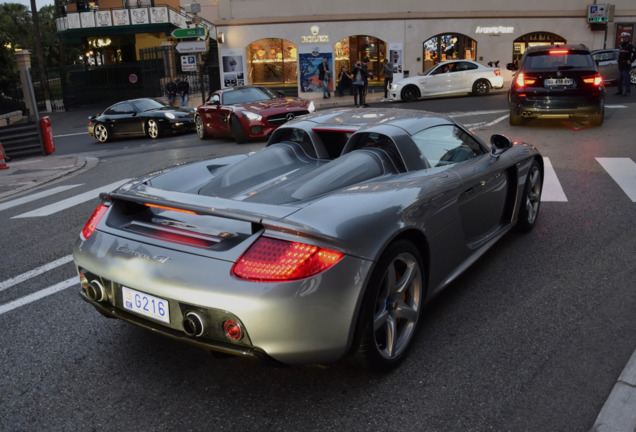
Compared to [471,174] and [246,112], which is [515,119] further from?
[471,174]

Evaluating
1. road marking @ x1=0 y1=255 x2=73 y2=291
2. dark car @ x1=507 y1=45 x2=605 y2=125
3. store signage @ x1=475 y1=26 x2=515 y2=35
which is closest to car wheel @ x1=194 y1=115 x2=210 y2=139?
dark car @ x1=507 y1=45 x2=605 y2=125

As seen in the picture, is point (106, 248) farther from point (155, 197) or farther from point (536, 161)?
point (536, 161)

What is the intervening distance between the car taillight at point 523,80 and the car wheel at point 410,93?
11.5 m

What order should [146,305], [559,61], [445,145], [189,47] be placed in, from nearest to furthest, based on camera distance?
[146,305] → [445,145] → [559,61] → [189,47]

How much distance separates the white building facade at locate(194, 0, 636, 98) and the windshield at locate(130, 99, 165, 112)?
42.4 feet

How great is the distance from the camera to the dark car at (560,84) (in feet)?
38.7

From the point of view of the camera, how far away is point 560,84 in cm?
1182

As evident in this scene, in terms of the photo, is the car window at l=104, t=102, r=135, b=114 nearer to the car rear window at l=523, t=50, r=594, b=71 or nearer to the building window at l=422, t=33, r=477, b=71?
the car rear window at l=523, t=50, r=594, b=71

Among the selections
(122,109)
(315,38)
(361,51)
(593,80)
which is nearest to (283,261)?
(593,80)

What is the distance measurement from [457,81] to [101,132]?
1381 cm

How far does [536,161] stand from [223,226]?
3.58 m

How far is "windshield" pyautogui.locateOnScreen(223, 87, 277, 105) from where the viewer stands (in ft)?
47.7

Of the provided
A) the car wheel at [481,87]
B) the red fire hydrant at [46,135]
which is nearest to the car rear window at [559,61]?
the car wheel at [481,87]

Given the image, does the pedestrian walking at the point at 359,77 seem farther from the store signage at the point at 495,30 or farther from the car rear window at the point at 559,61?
the store signage at the point at 495,30
